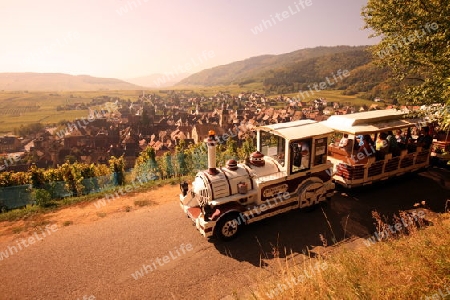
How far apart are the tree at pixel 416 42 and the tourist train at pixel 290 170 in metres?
1.56

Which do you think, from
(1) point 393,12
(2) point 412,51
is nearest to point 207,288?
(2) point 412,51

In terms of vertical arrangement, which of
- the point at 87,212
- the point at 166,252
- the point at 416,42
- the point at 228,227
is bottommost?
the point at 87,212

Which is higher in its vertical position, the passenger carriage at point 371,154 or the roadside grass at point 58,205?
the passenger carriage at point 371,154

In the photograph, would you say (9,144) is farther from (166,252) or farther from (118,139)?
(166,252)

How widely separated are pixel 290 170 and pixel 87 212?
8.30 metres

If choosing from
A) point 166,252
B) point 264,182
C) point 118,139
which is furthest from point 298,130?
point 118,139

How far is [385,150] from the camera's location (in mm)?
10352

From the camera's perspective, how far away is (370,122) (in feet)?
33.9

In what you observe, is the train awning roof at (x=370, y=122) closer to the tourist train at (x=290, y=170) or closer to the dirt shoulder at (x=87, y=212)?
the tourist train at (x=290, y=170)

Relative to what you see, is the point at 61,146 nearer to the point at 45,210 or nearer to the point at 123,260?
the point at 45,210

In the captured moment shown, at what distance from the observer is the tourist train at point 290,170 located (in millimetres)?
7797

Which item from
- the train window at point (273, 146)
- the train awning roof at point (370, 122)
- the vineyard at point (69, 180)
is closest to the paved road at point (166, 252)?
the train window at point (273, 146)

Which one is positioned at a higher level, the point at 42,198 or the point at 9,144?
the point at 42,198

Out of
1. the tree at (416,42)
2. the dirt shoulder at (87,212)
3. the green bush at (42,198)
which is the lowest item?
the dirt shoulder at (87,212)
